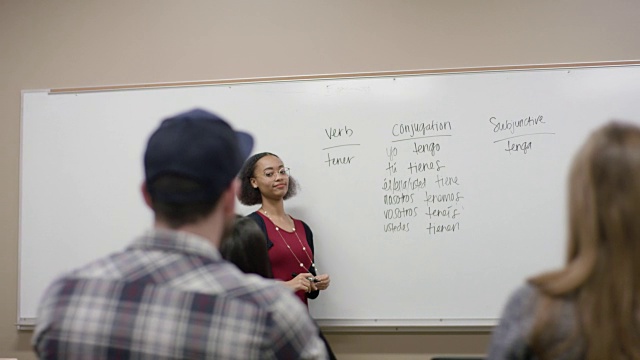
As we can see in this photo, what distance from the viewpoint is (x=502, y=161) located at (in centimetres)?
307

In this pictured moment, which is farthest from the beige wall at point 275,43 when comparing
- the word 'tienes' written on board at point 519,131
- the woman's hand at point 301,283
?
the woman's hand at point 301,283

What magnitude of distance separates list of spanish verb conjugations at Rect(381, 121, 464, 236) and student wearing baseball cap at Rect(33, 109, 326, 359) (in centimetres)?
211

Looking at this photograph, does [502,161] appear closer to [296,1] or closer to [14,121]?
[296,1]

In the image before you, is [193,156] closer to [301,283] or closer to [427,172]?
[301,283]

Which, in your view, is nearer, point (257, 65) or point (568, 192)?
point (568, 192)

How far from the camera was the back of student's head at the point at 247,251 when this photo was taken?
170 centimetres

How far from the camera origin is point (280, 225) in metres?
Result: 3.01

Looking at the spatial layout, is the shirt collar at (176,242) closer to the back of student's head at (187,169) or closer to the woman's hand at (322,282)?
the back of student's head at (187,169)

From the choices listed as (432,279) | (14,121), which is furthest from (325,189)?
(14,121)

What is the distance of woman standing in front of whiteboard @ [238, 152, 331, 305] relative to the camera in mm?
2912

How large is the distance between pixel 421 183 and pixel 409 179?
6cm

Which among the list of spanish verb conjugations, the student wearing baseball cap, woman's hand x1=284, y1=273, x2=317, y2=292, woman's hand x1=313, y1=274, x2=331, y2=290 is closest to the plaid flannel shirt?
the student wearing baseball cap

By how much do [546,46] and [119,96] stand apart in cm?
224

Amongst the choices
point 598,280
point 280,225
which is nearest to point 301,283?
point 280,225
